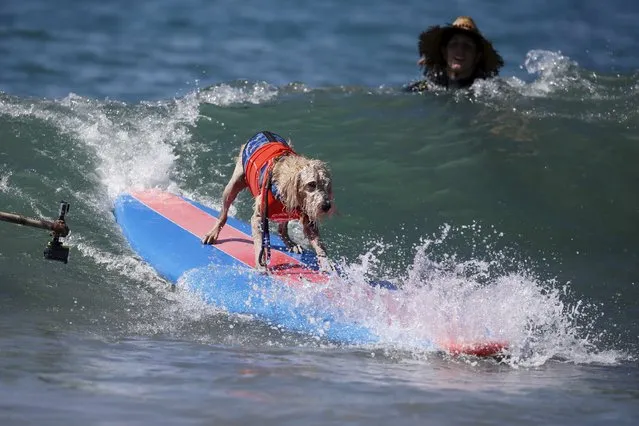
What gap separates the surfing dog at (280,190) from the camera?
6.78 m

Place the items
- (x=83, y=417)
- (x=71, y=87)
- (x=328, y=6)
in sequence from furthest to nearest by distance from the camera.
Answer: (x=328, y=6)
(x=71, y=87)
(x=83, y=417)

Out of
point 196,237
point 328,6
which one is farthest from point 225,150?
point 328,6

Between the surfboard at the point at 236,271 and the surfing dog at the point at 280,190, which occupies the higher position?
the surfing dog at the point at 280,190

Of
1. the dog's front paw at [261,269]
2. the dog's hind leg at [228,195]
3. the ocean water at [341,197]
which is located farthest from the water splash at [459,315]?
the dog's hind leg at [228,195]

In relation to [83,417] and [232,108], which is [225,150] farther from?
[83,417]

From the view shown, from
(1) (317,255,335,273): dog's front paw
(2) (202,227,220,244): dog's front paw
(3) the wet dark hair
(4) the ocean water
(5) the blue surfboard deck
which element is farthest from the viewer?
(3) the wet dark hair

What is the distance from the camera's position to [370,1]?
63.6 ft

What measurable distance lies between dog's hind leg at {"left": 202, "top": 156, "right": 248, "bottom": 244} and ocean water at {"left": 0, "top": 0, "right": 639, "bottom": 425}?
22.7 inches

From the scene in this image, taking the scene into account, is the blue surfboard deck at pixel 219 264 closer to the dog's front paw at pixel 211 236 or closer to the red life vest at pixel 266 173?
the dog's front paw at pixel 211 236

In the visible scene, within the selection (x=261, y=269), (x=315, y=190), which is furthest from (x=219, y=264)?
(x=315, y=190)

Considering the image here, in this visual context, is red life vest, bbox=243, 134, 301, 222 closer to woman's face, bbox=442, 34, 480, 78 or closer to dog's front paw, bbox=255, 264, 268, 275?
dog's front paw, bbox=255, 264, 268, 275

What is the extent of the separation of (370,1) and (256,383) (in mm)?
15165

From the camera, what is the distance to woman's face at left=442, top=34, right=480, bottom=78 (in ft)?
39.0

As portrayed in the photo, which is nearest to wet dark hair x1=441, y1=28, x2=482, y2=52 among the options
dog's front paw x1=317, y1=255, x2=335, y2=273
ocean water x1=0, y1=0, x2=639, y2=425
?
ocean water x1=0, y1=0, x2=639, y2=425
